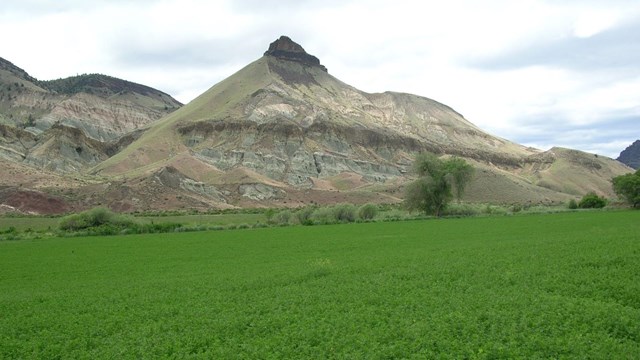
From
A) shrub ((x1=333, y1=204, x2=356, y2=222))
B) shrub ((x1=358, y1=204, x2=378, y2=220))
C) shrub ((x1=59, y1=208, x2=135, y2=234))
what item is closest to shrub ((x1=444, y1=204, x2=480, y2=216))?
shrub ((x1=358, y1=204, x2=378, y2=220))

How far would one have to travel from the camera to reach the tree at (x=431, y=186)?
78.5 metres

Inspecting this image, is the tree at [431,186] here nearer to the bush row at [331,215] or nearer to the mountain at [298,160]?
the bush row at [331,215]

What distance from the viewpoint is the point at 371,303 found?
17.6 m

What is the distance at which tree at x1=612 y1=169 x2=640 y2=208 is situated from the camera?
76500mm

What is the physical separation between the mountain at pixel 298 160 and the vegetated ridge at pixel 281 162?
1.17 ft

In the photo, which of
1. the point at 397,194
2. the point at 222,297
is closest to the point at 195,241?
the point at 222,297

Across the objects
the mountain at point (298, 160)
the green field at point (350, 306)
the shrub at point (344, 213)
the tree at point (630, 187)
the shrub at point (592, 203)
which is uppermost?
the mountain at point (298, 160)

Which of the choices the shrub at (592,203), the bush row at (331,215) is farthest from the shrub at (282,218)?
the shrub at (592,203)

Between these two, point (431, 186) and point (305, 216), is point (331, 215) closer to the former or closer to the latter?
point (305, 216)

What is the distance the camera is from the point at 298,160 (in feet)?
484

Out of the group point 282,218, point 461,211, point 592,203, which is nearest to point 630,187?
point 592,203

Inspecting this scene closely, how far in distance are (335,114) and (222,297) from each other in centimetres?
16280

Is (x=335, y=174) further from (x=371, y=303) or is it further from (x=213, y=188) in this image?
(x=371, y=303)

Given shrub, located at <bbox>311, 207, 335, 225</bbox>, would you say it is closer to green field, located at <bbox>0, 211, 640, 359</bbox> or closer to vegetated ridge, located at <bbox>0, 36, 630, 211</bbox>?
vegetated ridge, located at <bbox>0, 36, 630, 211</bbox>
